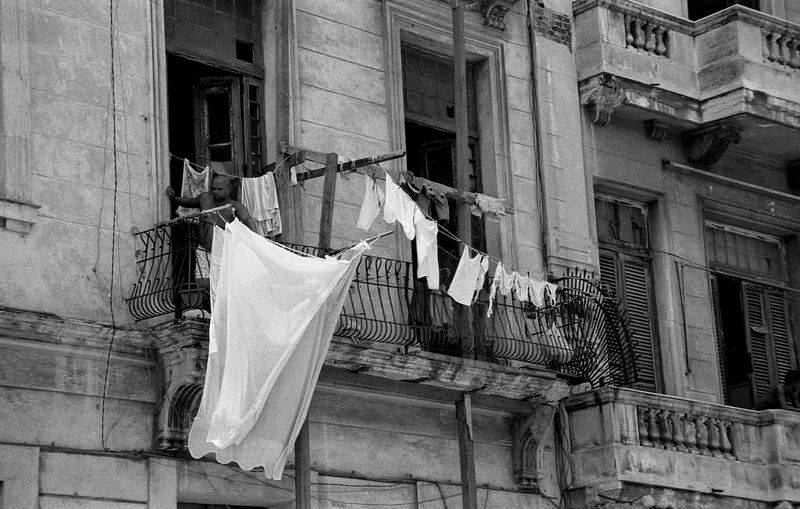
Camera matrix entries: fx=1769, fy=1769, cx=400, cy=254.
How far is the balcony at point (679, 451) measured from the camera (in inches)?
727

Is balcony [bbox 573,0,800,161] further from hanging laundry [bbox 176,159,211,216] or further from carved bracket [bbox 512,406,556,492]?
hanging laundry [bbox 176,159,211,216]

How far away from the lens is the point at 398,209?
16578 millimetres

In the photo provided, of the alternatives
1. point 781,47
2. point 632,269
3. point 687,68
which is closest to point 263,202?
point 632,269

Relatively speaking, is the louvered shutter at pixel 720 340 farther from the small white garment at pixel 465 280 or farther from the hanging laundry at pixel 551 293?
the small white garment at pixel 465 280

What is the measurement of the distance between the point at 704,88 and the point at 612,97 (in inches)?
59.4

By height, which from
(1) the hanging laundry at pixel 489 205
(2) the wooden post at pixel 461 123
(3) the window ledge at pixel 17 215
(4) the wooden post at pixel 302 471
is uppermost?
(2) the wooden post at pixel 461 123

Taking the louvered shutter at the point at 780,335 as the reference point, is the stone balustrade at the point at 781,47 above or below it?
above

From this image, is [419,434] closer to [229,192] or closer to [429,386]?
[429,386]

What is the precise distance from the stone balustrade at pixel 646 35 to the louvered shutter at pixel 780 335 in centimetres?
351

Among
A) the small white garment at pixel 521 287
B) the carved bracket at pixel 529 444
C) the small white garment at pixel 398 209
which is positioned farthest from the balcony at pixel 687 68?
the small white garment at pixel 398 209

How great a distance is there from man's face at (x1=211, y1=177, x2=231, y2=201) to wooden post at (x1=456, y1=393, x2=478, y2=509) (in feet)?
10.6

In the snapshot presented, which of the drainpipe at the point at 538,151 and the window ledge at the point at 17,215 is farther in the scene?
the drainpipe at the point at 538,151

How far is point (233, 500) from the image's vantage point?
16.0 m

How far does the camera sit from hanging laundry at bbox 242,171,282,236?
54.2 ft
